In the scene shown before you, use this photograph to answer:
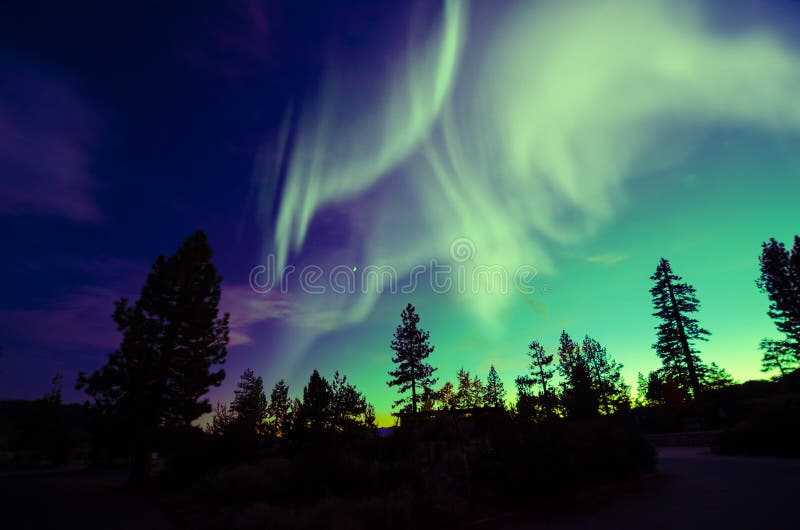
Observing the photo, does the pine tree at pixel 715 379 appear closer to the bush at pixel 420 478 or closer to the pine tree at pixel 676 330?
the pine tree at pixel 676 330

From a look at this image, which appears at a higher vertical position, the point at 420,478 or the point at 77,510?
the point at 420,478

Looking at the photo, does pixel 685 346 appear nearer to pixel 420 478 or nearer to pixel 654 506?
pixel 654 506

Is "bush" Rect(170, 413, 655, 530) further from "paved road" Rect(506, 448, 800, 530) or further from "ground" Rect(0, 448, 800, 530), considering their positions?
"paved road" Rect(506, 448, 800, 530)

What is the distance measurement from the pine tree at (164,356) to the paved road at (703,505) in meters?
20.5

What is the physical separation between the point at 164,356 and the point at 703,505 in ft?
80.6

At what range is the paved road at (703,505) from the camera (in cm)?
724

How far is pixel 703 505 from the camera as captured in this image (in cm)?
870

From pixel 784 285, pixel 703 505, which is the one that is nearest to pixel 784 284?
pixel 784 285

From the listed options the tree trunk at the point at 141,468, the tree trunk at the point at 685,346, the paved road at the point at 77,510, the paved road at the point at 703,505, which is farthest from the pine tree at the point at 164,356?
the tree trunk at the point at 685,346

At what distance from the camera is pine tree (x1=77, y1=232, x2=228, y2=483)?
20.1 meters

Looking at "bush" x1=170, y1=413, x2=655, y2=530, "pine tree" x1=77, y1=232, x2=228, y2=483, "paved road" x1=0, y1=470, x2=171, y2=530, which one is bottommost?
"paved road" x1=0, y1=470, x2=171, y2=530

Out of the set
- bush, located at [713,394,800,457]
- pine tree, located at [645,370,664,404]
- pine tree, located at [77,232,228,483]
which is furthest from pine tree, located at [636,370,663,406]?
pine tree, located at [77,232,228,483]

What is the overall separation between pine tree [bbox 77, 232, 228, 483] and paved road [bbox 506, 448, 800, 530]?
20541 millimetres

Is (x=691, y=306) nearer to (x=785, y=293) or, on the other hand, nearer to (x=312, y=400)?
(x=785, y=293)
